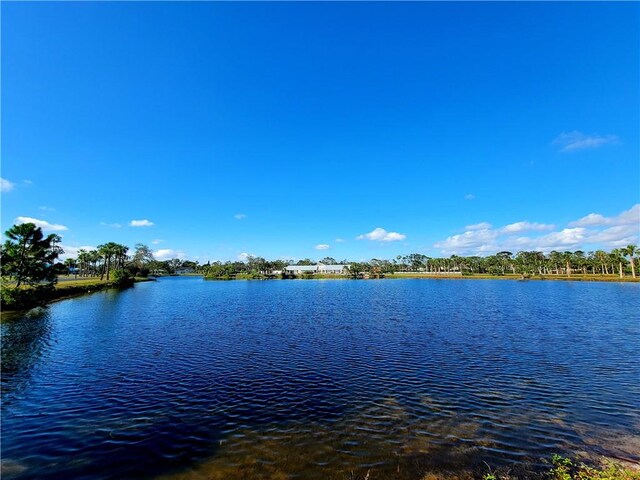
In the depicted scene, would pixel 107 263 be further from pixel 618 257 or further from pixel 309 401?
pixel 618 257

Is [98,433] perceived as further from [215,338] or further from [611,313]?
[611,313]

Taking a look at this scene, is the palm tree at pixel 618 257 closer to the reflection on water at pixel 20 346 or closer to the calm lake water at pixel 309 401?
the calm lake water at pixel 309 401

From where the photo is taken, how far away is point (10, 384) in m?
17.5

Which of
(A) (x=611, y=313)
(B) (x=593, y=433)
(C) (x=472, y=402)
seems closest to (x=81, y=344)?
(C) (x=472, y=402)

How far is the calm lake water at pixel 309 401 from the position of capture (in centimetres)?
1054

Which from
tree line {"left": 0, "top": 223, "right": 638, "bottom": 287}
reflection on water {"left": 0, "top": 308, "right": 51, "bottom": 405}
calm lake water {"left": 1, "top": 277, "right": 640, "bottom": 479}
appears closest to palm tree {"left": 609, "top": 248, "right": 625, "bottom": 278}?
tree line {"left": 0, "top": 223, "right": 638, "bottom": 287}

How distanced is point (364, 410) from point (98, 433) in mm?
11246

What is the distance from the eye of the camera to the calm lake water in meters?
10.5

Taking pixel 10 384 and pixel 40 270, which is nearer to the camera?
pixel 10 384

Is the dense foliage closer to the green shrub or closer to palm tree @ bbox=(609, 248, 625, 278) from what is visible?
the green shrub

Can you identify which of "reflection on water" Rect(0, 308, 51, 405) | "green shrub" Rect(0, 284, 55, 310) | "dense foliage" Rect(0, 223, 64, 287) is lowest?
Answer: "reflection on water" Rect(0, 308, 51, 405)

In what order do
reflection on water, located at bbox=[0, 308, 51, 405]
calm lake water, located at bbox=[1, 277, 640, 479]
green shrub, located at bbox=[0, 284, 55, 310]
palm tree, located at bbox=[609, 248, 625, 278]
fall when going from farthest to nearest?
palm tree, located at bbox=[609, 248, 625, 278] → green shrub, located at bbox=[0, 284, 55, 310] → reflection on water, located at bbox=[0, 308, 51, 405] → calm lake water, located at bbox=[1, 277, 640, 479]

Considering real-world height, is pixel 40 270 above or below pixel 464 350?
above

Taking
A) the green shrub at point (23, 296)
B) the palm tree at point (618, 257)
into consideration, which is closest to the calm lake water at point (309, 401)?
the green shrub at point (23, 296)
